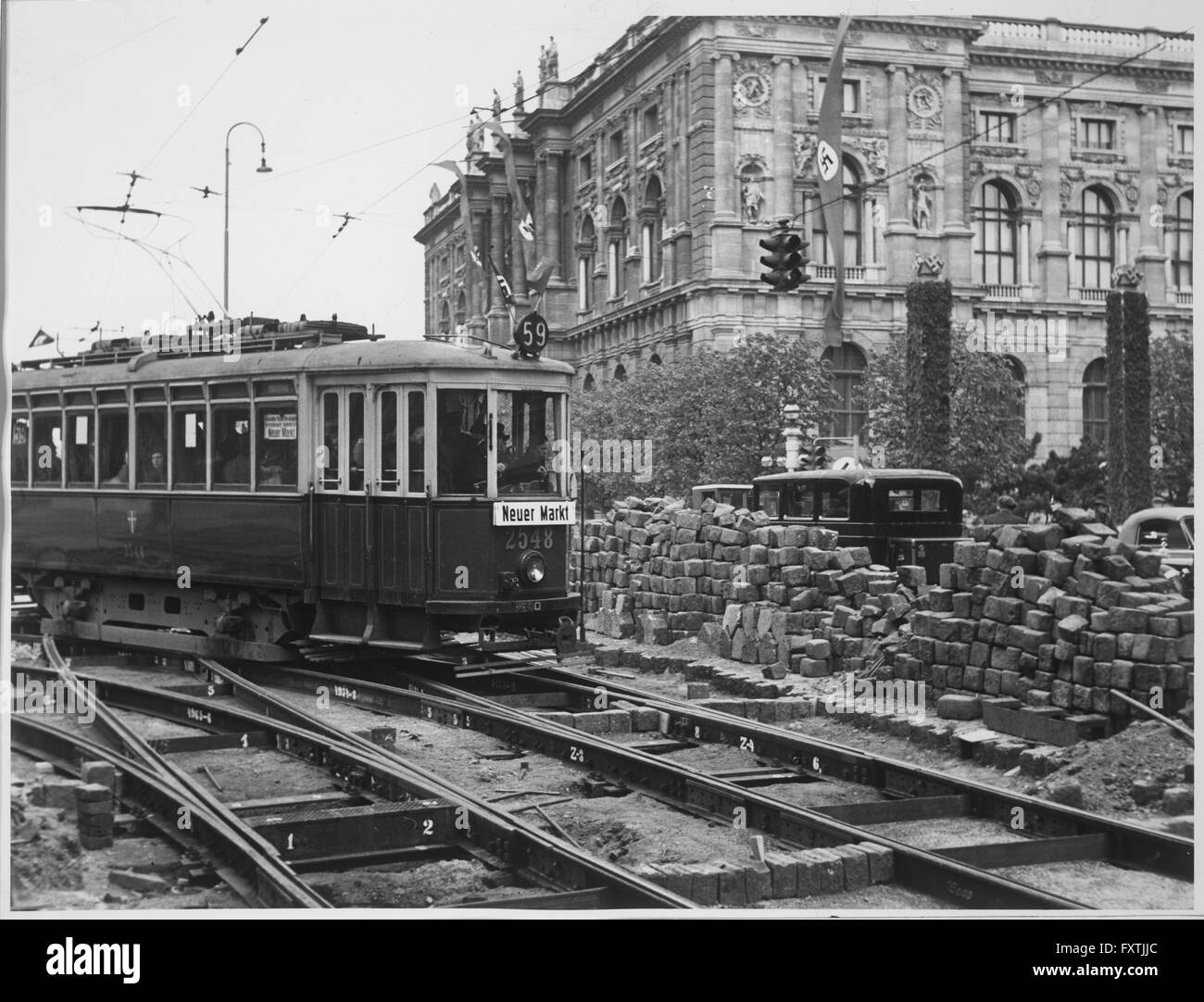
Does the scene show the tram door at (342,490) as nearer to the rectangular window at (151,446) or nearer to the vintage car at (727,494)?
the rectangular window at (151,446)

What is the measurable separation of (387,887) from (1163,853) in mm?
4328

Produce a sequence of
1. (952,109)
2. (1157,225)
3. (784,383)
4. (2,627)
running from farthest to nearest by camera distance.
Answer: (952,109) < (784,383) < (1157,225) < (2,627)

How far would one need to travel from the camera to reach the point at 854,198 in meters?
29.1

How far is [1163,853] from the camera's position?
7.78 metres

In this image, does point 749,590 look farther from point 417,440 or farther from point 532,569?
point 417,440

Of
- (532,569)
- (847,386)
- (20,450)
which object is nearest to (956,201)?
(847,386)

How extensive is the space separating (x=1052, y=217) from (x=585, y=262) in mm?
9645

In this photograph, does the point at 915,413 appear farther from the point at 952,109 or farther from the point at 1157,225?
the point at 952,109

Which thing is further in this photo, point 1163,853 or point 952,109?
point 952,109

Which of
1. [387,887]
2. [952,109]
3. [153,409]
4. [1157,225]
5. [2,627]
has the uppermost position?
[952,109]

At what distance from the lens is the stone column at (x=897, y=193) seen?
2783cm

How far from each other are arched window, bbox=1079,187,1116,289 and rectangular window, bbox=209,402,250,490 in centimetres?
1857

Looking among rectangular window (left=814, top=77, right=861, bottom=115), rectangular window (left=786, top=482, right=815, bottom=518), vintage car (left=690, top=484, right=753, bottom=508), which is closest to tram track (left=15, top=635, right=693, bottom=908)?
rectangular window (left=786, top=482, right=815, bottom=518)

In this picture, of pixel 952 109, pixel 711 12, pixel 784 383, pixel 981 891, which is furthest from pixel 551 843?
pixel 952 109
